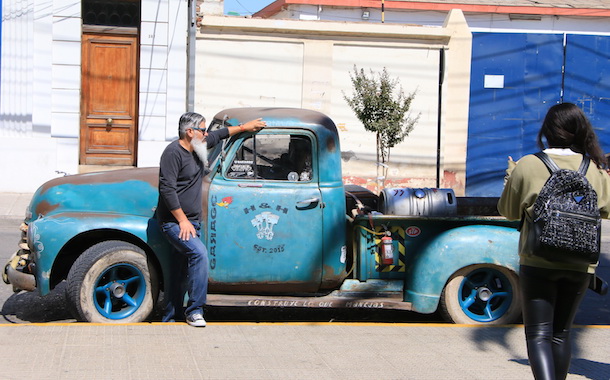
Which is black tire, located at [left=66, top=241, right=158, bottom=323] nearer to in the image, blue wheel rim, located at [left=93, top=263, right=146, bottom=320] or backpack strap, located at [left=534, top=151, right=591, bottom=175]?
blue wheel rim, located at [left=93, top=263, right=146, bottom=320]

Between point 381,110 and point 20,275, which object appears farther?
point 381,110

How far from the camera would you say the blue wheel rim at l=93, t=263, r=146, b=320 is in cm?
606

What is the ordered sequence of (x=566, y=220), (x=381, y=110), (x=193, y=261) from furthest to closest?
(x=381, y=110) → (x=193, y=261) → (x=566, y=220)

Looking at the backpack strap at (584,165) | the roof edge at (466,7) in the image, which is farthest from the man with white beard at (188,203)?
the roof edge at (466,7)

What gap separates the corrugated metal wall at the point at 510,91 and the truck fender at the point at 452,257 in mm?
10362

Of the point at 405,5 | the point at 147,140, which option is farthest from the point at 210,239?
the point at 405,5

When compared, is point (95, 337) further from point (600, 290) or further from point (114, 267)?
point (600, 290)

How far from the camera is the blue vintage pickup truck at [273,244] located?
19.9 ft

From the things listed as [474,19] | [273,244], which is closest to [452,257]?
[273,244]

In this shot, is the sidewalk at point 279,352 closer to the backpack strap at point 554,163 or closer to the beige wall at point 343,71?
the backpack strap at point 554,163

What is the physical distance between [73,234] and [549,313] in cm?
358

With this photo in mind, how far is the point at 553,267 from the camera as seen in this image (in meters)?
4.05

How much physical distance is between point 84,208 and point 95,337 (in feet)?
Result: 3.92

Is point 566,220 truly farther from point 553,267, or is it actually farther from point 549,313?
point 549,313
